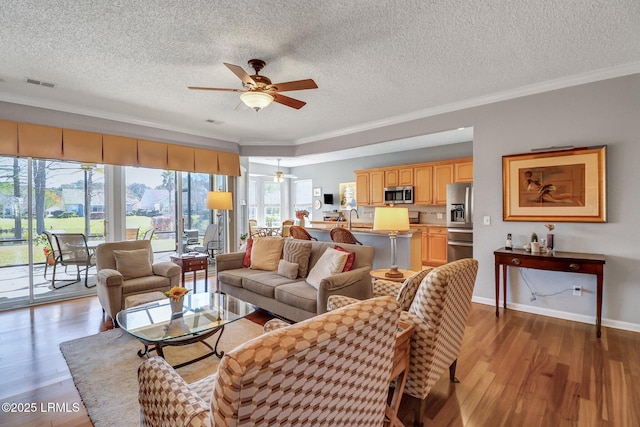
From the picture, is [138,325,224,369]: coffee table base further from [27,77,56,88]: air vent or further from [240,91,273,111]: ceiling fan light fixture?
[27,77,56,88]: air vent

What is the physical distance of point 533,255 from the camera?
10.7 feet

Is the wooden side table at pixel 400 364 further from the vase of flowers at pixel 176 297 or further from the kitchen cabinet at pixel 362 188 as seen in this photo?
the kitchen cabinet at pixel 362 188

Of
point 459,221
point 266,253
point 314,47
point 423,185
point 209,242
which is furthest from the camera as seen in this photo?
point 423,185

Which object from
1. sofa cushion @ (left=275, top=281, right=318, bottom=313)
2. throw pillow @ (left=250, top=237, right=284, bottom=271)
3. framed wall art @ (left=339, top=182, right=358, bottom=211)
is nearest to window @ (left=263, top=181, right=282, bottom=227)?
framed wall art @ (left=339, top=182, right=358, bottom=211)

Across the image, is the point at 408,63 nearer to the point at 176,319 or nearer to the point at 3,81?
the point at 176,319

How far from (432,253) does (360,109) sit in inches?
149

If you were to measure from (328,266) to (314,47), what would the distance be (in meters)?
2.10

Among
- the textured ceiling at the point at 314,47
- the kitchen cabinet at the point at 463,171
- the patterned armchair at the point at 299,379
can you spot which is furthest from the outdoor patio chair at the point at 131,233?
the kitchen cabinet at the point at 463,171

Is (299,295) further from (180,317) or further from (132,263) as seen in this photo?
(132,263)

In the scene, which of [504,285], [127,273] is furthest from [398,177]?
[127,273]

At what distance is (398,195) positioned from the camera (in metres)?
7.23

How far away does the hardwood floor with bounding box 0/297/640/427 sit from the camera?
1.85m

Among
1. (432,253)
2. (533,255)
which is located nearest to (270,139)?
(432,253)

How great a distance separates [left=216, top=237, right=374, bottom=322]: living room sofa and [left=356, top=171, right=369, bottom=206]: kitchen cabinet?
427 centimetres
